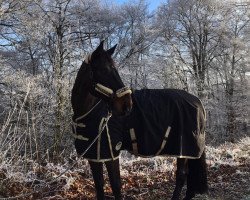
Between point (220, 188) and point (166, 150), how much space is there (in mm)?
1673

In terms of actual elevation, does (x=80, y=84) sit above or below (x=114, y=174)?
above

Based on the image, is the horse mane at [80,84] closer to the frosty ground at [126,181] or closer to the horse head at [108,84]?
the horse head at [108,84]

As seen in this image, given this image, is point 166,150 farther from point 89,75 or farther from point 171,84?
point 171,84

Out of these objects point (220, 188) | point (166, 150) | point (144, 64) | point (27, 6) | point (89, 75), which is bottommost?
point (220, 188)

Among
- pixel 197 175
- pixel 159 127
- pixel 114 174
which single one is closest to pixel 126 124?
pixel 159 127

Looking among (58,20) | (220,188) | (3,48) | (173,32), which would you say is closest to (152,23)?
(173,32)

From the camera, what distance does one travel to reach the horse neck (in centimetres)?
462

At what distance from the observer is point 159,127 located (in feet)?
17.2

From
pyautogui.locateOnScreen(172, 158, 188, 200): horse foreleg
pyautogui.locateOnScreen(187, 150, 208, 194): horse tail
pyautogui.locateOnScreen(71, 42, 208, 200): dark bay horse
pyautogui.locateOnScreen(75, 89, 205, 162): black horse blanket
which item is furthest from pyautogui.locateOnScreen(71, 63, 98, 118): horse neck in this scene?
pyautogui.locateOnScreen(187, 150, 208, 194): horse tail

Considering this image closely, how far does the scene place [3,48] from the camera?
2748cm

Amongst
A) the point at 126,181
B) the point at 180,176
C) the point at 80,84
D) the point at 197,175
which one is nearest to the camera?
the point at 80,84

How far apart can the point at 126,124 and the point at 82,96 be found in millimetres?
715

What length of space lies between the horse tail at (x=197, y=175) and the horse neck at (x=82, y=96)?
196 centimetres

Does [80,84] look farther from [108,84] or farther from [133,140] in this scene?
[133,140]
